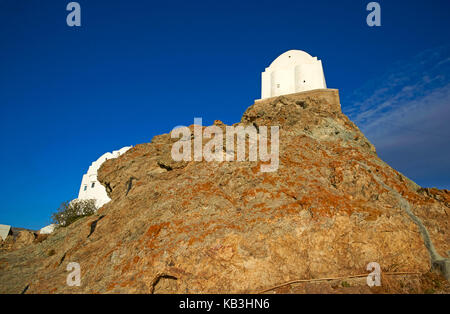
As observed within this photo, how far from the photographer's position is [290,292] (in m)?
4.49

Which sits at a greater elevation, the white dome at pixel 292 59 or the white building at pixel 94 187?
the white dome at pixel 292 59

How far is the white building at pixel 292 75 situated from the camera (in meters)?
18.4

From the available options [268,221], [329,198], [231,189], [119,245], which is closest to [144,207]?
[119,245]

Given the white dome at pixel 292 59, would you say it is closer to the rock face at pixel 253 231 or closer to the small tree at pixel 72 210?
the rock face at pixel 253 231

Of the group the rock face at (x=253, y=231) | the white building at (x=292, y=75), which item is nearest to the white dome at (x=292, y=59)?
the white building at (x=292, y=75)

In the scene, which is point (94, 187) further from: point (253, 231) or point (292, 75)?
point (253, 231)

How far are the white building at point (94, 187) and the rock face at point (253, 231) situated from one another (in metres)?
28.7

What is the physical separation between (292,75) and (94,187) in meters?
32.2

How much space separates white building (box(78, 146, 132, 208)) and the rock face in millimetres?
28656

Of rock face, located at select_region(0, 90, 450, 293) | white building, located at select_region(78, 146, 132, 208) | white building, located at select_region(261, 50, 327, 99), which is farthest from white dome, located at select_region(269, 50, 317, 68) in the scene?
white building, located at select_region(78, 146, 132, 208)

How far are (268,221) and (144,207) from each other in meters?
3.41

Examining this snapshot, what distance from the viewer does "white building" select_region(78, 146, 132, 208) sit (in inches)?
1351

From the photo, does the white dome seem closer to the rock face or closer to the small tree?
the rock face
